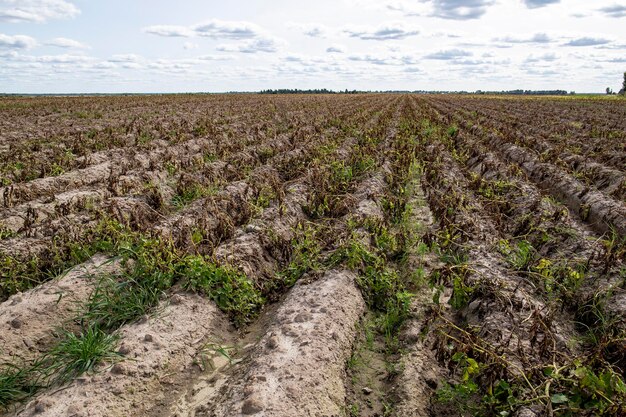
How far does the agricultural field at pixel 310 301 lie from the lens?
302cm

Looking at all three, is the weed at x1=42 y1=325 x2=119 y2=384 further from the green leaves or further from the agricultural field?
the green leaves

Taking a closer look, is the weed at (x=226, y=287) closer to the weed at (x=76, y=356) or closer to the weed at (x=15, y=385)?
the weed at (x=76, y=356)

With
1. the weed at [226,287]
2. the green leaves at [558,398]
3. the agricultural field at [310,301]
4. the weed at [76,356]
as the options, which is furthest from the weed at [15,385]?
the green leaves at [558,398]

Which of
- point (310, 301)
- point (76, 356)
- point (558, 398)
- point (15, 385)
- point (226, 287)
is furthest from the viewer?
point (226, 287)

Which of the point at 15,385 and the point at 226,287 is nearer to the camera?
the point at 15,385

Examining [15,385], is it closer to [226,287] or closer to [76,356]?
[76,356]

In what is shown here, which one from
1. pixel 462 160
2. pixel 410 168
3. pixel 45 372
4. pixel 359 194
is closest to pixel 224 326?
pixel 45 372

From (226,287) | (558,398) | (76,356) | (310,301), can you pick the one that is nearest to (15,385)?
(76,356)

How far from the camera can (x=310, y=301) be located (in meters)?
4.13

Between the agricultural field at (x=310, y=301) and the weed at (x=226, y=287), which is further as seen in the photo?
the weed at (x=226, y=287)

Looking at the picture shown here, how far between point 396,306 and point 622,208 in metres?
4.24

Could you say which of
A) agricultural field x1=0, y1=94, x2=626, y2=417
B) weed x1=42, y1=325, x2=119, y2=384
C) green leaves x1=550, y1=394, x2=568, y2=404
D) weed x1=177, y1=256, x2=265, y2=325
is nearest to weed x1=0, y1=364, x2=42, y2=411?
agricultural field x1=0, y1=94, x2=626, y2=417

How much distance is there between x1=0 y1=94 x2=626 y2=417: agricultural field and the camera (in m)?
3.02

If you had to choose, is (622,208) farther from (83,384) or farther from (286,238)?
(83,384)
